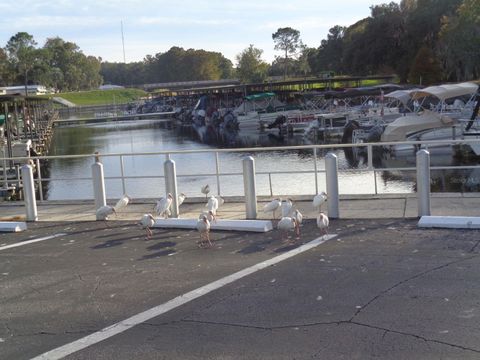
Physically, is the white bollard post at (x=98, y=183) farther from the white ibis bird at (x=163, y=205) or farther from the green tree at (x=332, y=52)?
the green tree at (x=332, y=52)

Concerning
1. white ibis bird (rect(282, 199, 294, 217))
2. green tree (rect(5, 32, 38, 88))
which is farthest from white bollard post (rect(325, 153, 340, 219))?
green tree (rect(5, 32, 38, 88))

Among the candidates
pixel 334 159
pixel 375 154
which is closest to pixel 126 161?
pixel 375 154

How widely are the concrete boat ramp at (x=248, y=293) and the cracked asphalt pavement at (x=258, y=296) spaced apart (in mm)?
18

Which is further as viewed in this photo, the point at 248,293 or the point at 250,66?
the point at 250,66

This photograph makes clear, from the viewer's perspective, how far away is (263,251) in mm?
8625

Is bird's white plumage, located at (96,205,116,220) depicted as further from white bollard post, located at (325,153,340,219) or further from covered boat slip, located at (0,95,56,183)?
covered boat slip, located at (0,95,56,183)

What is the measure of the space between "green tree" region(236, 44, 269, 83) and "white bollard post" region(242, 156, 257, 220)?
13449cm

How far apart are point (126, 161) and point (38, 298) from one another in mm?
34101

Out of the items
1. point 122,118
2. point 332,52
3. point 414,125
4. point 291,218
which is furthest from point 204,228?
point 122,118

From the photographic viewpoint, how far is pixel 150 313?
245 inches

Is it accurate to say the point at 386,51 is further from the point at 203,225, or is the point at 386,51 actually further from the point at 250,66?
the point at 203,225

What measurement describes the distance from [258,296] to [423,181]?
465cm

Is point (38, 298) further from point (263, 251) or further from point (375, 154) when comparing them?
point (375, 154)

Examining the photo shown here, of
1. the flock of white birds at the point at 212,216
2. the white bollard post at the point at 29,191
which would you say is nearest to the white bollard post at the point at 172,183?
the flock of white birds at the point at 212,216
